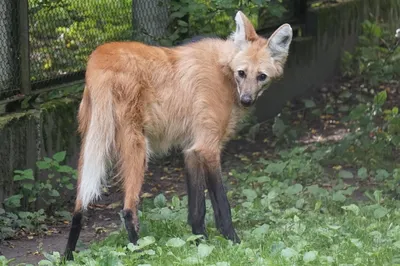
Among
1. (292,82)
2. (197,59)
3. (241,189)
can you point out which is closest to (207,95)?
(197,59)

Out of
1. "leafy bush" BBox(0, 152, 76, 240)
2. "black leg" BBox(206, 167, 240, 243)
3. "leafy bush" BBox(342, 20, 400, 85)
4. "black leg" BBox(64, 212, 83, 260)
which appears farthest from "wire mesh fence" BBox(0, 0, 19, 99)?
"leafy bush" BBox(342, 20, 400, 85)

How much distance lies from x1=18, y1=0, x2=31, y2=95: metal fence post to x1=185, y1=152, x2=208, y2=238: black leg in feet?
4.76

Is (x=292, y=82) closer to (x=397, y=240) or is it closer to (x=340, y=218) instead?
(x=340, y=218)

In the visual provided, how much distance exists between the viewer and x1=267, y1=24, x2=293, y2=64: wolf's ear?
4801 mm

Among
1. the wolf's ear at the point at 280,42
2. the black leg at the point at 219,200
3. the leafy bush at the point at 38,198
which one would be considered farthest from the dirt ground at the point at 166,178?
the wolf's ear at the point at 280,42

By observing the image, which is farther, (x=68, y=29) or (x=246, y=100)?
(x=68, y=29)

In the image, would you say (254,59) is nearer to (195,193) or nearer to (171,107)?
(171,107)

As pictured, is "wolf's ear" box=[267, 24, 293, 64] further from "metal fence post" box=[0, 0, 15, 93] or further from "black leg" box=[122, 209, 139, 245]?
"metal fence post" box=[0, 0, 15, 93]

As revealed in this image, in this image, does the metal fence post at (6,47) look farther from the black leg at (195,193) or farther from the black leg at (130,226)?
the black leg at (130,226)

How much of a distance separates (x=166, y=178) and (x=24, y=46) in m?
1.64

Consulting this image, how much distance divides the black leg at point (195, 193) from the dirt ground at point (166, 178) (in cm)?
64

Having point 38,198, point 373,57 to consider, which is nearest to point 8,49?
point 38,198

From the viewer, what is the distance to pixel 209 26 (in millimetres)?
6789

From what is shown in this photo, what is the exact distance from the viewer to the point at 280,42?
4855 millimetres
